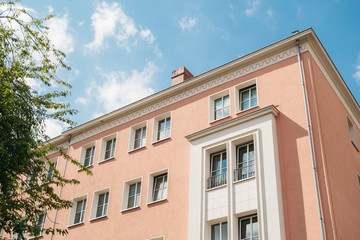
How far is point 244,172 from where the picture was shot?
19750 mm

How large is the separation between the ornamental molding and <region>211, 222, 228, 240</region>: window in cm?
737

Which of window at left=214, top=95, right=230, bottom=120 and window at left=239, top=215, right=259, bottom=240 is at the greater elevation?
window at left=214, top=95, right=230, bottom=120

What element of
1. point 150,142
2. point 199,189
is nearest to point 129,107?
point 150,142

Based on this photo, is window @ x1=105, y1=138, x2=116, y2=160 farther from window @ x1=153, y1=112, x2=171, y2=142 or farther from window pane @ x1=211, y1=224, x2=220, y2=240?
window pane @ x1=211, y1=224, x2=220, y2=240

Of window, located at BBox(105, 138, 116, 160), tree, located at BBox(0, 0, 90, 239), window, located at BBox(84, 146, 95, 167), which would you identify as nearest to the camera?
tree, located at BBox(0, 0, 90, 239)

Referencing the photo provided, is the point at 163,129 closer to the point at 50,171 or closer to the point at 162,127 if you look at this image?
the point at 162,127

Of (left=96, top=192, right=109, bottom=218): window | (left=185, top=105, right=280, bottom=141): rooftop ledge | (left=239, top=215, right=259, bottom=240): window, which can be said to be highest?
(left=185, top=105, right=280, bottom=141): rooftop ledge

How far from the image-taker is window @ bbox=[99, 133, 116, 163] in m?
26.9

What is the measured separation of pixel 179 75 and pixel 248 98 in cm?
593

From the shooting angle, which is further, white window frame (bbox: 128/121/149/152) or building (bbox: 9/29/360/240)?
white window frame (bbox: 128/121/149/152)

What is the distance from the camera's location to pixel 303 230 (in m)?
17.1

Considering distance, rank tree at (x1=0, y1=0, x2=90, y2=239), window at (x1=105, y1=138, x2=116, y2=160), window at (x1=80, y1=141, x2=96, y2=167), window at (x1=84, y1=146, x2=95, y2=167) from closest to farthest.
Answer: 1. tree at (x1=0, y1=0, x2=90, y2=239)
2. window at (x1=105, y1=138, x2=116, y2=160)
3. window at (x1=84, y1=146, x2=95, y2=167)
4. window at (x1=80, y1=141, x2=96, y2=167)

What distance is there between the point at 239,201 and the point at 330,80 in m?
8.33

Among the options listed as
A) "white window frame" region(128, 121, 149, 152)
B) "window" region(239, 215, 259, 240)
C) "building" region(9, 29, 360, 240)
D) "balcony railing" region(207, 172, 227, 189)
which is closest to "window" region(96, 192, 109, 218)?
A: "building" region(9, 29, 360, 240)
